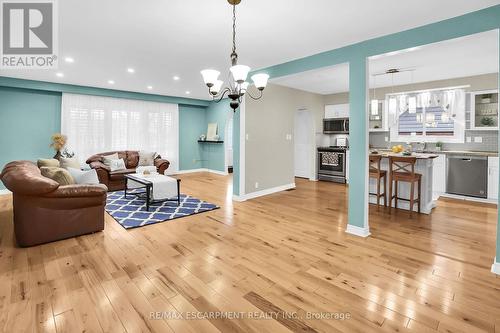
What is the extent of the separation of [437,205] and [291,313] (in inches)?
175

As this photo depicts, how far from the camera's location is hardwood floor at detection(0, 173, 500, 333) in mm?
1854

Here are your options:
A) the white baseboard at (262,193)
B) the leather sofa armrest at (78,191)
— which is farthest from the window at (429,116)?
the leather sofa armrest at (78,191)

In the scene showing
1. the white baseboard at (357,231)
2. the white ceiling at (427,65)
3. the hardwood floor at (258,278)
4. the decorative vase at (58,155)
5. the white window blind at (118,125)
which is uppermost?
the white ceiling at (427,65)

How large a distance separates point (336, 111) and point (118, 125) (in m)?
6.36

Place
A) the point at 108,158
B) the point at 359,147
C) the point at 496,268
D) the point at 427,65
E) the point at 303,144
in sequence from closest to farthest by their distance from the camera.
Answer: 1. the point at 496,268
2. the point at 359,147
3. the point at 427,65
4. the point at 108,158
5. the point at 303,144

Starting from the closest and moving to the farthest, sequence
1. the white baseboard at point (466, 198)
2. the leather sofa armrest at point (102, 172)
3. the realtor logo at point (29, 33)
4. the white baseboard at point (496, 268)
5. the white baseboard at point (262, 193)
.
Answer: the white baseboard at point (496, 268), the realtor logo at point (29, 33), the white baseboard at point (466, 198), the white baseboard at point (262, 193), the leather sofa armrest at point (102, 172)

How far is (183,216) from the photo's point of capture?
4.28m

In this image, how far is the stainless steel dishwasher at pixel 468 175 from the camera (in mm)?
5090

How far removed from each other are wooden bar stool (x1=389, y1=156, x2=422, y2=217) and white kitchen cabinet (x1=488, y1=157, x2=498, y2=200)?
177cm

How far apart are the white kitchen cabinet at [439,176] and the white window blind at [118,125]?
287 inches

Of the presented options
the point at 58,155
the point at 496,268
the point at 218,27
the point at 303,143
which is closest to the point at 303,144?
the point at 303,143

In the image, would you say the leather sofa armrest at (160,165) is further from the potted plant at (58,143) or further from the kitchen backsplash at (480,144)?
the kitchen backsplash at (480,144)

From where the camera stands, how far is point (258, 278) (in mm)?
2428

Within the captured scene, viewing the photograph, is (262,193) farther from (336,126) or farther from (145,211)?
(336,126)
